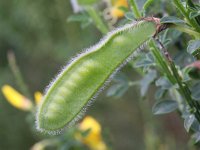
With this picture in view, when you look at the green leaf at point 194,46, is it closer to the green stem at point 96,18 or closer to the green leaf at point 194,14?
the green leaf at point 194,14

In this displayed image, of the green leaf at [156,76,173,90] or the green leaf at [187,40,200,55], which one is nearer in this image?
the green leaf at [187,40,200,55]

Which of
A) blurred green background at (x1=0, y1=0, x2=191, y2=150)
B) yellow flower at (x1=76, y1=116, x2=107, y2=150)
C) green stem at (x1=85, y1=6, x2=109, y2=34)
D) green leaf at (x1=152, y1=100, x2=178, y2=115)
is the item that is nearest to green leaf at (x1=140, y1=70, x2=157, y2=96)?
green leaf at (x1=152, y1=100, x2=178, y2=115)

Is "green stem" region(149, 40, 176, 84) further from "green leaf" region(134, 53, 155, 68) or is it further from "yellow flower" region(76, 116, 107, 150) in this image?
"yellow flower" region(76, 116, 107, 150)

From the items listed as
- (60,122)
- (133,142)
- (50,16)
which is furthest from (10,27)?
(60,122)

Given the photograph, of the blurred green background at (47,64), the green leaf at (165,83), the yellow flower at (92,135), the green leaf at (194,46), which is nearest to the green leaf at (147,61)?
the green leaf at (165,83)

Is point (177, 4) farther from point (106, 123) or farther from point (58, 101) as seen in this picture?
point (106, 123)
